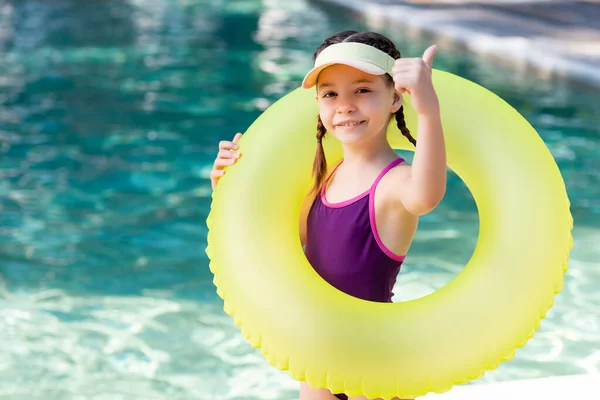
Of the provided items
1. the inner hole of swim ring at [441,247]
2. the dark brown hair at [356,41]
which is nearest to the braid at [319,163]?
the dark brown hair at [356,41]

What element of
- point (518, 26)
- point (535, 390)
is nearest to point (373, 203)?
point (535, 390)

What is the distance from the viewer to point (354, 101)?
190 centimetres

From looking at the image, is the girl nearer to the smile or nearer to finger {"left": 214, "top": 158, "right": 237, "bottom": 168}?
the smile

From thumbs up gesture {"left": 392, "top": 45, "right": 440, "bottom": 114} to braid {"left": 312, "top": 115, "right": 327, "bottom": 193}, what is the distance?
509 millimetres

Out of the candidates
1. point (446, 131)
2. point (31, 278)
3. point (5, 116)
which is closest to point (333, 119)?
point (446, 131)

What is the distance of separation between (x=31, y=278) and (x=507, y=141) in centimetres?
312

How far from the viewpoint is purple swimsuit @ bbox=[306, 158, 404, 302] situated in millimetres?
1966

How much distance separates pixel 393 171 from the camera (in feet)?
6.40

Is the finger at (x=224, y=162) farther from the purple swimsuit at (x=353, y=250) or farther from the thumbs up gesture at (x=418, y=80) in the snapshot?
the thumbs up gesture at (x=418, y=80)

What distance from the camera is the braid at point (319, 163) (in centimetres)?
217

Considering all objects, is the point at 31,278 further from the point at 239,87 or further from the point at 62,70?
the point at 62,70

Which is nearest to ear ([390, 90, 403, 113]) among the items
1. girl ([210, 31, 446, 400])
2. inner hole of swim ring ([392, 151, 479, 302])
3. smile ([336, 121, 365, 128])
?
girl ([210, 31, 446, 400])

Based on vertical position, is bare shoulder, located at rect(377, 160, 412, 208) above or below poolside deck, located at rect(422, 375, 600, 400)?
above

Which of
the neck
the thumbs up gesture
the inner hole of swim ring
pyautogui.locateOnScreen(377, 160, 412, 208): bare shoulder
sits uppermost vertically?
the inner hole of swim ring
